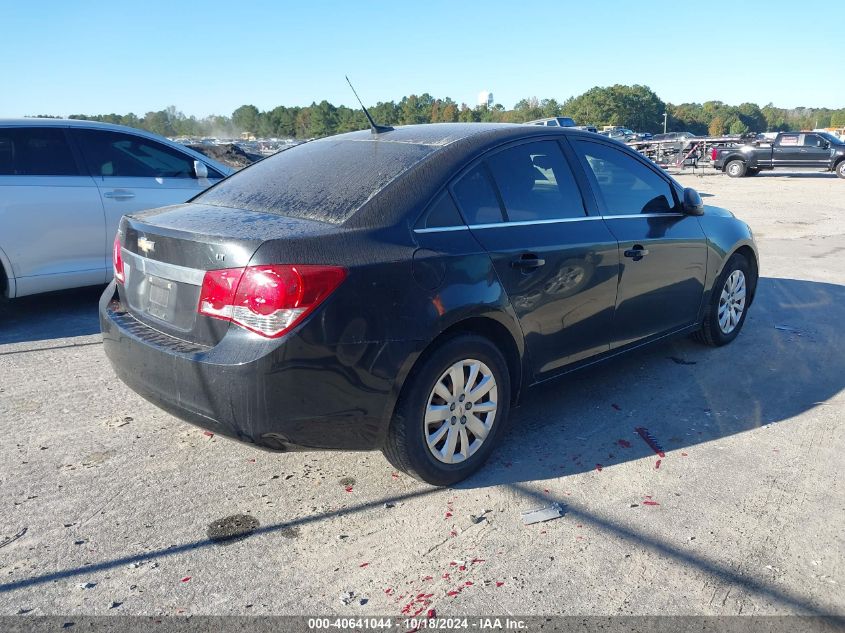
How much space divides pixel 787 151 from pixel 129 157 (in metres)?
26.9

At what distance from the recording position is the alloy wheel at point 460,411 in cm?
336

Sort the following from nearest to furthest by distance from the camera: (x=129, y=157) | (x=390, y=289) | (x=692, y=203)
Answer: (x=390, y=289) → (x=692, y=203) → (x=129, y=157)

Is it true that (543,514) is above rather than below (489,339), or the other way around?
below

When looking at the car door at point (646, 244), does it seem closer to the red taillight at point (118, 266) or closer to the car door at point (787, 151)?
the red taillight at point (118, 266)

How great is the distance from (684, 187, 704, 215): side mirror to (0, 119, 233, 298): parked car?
4.27 meters

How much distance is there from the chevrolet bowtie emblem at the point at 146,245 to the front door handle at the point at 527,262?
5.67 feet

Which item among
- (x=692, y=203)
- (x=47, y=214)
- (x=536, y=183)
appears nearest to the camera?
(x=536, y=183)

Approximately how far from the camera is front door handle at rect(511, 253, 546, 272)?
142 inches

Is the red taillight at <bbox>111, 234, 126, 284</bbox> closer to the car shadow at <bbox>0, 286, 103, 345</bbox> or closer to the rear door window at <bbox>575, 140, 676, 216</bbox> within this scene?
the car shadow at <bbox>0, 286, 103, 345</bbox>

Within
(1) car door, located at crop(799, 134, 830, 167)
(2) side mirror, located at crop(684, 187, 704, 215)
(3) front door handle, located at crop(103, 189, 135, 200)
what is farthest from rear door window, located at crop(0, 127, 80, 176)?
(1) car door, located at crop(799, 134, 830, 167)

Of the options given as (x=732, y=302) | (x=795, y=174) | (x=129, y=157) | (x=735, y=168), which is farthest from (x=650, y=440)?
(x=795, y=174)

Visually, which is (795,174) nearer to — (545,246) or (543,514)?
(545,246)

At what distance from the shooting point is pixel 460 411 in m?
3.46

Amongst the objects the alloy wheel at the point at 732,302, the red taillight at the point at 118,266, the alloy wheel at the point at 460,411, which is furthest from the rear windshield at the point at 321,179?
the alloy wheel at the point at 732,302
